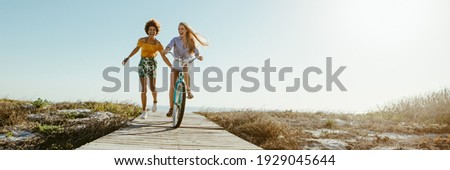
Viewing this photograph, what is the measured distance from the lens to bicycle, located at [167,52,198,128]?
6.93 metres

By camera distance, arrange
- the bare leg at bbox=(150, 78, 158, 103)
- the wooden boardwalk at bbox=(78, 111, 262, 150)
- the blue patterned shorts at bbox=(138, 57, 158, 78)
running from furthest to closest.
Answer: the bare leg at bbox=(150, 78, 158, 103) < the blue patterned shorts at bbox=(138, 57, 158, 78) < the wooden boardwalk at bbox=(78, 111, 262, 150)

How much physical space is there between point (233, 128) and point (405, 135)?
3978 millimetres

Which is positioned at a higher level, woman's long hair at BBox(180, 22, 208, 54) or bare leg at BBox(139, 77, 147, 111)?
woman's long hair at BBox(180, 22, 208, 54)

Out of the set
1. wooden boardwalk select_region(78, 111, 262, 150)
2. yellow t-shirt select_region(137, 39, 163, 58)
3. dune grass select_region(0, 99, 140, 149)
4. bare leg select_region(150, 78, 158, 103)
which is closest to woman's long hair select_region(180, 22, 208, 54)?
yellow t-shirt select_region(137, 39, 163, 58)

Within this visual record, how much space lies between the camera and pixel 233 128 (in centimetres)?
897

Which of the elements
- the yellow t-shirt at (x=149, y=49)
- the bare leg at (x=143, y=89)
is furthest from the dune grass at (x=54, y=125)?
the yellow t-shirt at (x=149, y=49)

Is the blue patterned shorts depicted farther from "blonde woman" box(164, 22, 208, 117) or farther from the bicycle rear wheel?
the bicycle rear wheel

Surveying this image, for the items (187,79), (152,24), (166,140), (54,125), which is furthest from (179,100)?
(54,125)

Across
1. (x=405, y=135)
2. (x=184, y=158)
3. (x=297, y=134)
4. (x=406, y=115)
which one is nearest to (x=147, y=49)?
(x=297, y=134)

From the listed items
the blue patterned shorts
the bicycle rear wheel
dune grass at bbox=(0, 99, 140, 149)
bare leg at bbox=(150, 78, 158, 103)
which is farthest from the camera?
bare leg at bbox=(150, 78, 158, 103)

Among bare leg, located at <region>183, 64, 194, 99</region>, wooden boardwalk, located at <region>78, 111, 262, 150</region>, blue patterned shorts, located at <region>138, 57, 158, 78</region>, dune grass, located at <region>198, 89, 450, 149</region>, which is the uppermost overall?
blue patterned shorts, located at <region>138, 57, 158, 78</region>

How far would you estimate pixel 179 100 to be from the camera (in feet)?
23.2

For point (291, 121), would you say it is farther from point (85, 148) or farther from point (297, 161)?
point (85, 148)

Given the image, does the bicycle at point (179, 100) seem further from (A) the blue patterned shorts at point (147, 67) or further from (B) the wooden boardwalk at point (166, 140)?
(A) the blue patterned shorts at point (147, 67)
